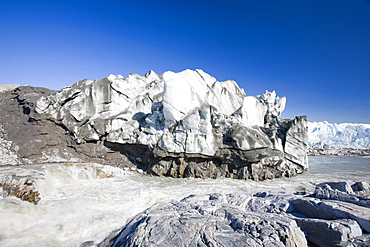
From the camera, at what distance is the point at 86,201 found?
359 inches

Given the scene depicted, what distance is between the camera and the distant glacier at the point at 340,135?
60.0 m

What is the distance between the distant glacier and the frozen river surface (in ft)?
184

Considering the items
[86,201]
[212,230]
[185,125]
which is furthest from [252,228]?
[185,125]

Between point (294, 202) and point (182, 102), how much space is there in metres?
11.0

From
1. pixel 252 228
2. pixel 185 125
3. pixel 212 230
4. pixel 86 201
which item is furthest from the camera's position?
pixel 185 125

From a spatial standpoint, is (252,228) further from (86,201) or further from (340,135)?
(340,135)

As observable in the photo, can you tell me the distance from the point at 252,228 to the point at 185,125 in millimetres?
10398

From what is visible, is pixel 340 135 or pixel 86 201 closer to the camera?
pixel 86 201

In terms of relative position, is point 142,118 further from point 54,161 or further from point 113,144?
point 54,161

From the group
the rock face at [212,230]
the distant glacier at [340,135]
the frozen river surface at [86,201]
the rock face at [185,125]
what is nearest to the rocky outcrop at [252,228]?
the rock face at [212,230]

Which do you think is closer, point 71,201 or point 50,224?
point 50,224

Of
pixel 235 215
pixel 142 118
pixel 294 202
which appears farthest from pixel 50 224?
pixel 142 118

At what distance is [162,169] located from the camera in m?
14.9

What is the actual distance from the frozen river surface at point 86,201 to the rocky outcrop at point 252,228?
156 cm
